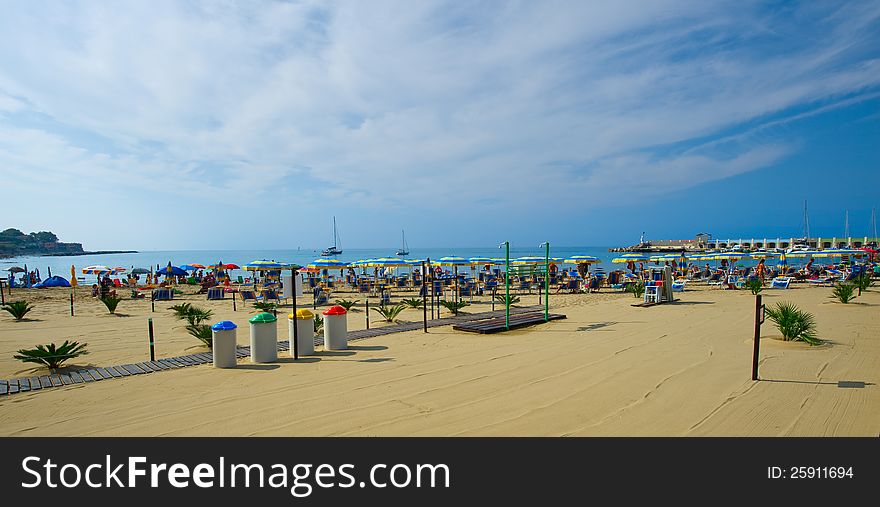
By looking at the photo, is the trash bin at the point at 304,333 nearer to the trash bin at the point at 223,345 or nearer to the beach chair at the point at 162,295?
the trash bin at the point at 223,345

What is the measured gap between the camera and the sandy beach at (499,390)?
4531mm

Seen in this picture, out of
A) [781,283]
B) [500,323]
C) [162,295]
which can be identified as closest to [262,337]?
[500,323]

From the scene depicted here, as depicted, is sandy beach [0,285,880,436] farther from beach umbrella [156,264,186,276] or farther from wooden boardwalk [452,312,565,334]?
beach umbrella [156,264,186,276]

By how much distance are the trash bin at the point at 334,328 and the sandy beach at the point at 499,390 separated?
0.31m

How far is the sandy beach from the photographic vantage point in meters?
4.53

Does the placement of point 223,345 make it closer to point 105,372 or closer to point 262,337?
point 262,337

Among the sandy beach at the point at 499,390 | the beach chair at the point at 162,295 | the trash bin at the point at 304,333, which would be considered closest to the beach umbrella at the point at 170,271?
the beach chair at the point at 162,295

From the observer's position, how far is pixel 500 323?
10938 mm

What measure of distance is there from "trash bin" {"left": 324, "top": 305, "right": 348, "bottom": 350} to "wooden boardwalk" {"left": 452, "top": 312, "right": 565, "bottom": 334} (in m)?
2.74
